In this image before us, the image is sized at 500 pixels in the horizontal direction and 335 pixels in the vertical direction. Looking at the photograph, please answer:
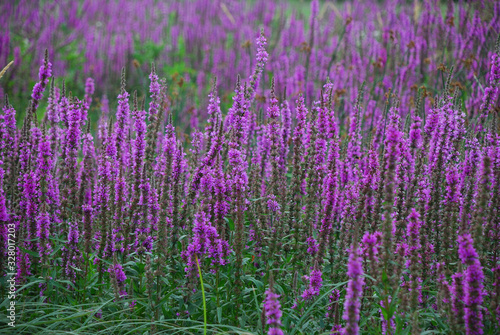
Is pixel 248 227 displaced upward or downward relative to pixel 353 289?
upward

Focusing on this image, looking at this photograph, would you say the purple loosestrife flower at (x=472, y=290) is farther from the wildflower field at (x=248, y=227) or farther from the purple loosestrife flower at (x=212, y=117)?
the purple loosestrife flower at (x=212, y=117)

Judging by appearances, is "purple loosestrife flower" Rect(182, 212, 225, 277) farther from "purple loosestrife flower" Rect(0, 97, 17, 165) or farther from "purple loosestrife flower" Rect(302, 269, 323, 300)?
"purple loosestrife flower" Rect(0, 97, 17, 165)

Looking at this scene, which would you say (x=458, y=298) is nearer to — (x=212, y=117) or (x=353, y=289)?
(x=353, y=289)

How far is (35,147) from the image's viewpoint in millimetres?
4211

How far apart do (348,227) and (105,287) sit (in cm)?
207

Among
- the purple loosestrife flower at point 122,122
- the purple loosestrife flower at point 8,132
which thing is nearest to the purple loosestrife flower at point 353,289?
the purple loosestrife flower at point 122,122

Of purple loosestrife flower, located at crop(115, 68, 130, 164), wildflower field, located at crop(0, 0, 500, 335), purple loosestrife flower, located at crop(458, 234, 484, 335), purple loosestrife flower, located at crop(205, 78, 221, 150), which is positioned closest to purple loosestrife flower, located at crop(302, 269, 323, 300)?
wildflower field, located at crop(0, 0, 500, 335)

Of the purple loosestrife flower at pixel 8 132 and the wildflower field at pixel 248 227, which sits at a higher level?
the purple loosestrife flower at pixel 8 132

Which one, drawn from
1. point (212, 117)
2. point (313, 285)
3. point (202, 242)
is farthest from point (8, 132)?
point (313, 285)

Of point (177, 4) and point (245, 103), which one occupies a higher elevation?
point (177, 4)

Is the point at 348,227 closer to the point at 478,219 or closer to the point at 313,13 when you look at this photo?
the point at 478,219

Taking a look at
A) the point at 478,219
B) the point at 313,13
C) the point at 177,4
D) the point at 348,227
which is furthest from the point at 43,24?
the point at 478,219

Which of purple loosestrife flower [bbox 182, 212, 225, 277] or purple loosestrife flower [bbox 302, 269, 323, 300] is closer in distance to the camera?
purple loosestrife flower [bbox 182, 212, 225, 277]

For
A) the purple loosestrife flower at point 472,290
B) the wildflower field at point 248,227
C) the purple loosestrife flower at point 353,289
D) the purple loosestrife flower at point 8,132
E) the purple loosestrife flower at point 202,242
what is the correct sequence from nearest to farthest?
1. the purple loosestrife flower at point 353,289
2. the purple loosestrife flower at point 472,290
3. the wildflower field at point 248,227
4. the purple loosestrife flower at point 202,242
5. the purple loosestrife flower at point 8,132
